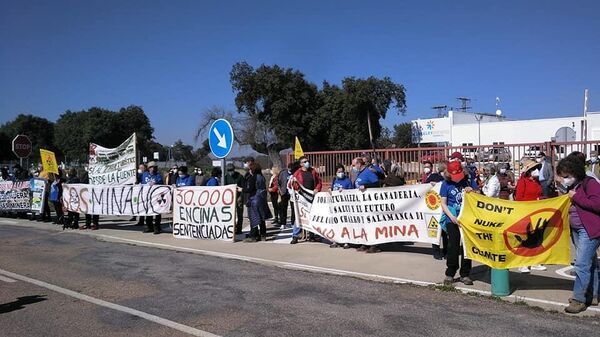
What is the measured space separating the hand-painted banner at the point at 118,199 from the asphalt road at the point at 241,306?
14.7 ft

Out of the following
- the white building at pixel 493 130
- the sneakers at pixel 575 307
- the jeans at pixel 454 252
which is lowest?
the sneakers at pixel 575 307

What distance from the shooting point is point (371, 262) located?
928 cm

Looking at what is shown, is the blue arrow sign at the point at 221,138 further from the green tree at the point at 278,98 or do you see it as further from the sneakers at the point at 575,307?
the green tree at the point at 278,98

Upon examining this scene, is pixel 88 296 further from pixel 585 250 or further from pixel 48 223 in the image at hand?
pixel 48 223

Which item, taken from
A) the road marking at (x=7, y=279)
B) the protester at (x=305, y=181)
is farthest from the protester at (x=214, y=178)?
the road marking at (x=7, y=279)

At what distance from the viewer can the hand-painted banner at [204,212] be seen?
12180mm

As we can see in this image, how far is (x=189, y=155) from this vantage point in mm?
108875

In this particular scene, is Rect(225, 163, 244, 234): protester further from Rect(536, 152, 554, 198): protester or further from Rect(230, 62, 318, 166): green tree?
Rect(230, 62, 318, 166): green tree

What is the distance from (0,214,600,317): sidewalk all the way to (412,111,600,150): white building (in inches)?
1225

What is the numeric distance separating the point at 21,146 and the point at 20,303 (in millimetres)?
17784

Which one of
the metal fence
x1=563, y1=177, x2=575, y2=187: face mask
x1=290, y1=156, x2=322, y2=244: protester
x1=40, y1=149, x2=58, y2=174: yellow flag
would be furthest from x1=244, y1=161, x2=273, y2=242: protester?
x1=40, y1=149, x2=58, y2=174: yellow flag

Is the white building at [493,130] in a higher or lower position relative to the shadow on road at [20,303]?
higher

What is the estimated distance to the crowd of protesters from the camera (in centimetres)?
610

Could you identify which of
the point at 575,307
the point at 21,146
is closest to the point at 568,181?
the point at 575,307
